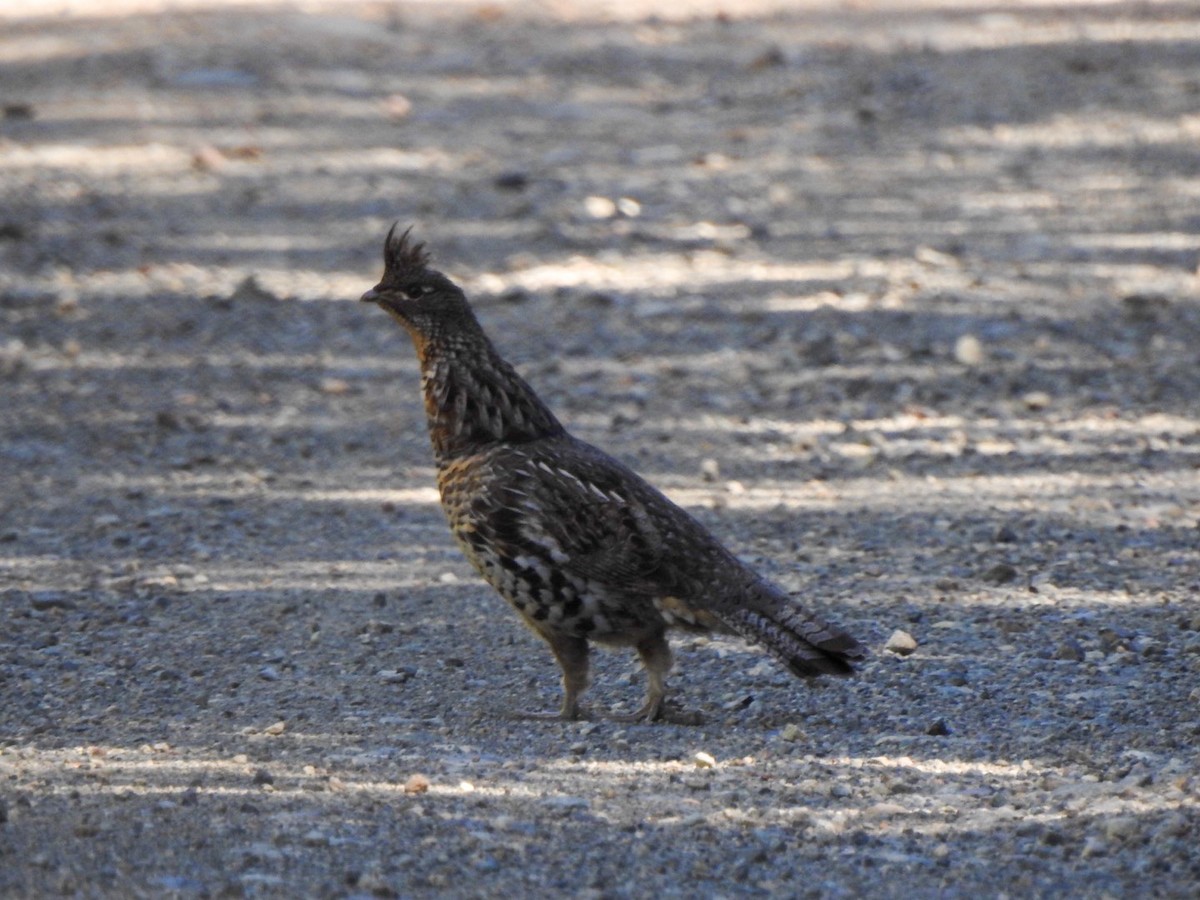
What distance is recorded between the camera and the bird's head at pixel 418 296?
6.37m

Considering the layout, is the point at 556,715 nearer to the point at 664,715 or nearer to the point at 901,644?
the point at 664,715

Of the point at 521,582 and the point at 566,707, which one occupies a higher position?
the point at 521,582

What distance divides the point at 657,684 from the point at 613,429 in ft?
11.1

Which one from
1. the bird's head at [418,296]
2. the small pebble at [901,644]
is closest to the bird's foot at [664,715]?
the small pebble at [901,644]

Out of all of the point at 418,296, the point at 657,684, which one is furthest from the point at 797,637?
the point at 418,296

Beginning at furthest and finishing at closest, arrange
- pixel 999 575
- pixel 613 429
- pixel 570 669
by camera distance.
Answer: pixel 613 429 < pixel 999 575 < pixel 570 669

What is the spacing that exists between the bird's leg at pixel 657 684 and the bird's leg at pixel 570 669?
0.18 meters

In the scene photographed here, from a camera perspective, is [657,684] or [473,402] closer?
[657,684]

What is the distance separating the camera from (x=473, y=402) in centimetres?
618

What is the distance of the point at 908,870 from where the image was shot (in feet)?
15.0

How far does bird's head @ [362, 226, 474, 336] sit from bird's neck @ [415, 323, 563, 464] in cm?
7

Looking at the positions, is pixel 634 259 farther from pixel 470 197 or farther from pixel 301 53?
pixel 301 53

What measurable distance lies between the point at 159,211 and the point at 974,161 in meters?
5.52

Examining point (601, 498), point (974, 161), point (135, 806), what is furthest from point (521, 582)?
point (974, 161)
